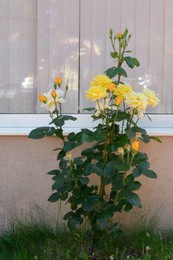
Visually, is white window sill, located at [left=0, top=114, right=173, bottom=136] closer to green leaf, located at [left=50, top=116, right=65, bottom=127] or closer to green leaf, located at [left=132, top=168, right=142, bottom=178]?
green leaf, located at [left=50, top=116, right=65, bottom=127]

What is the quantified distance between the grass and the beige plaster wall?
122mm

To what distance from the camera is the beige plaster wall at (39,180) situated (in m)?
4.10

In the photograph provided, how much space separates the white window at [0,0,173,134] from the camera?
422 cm

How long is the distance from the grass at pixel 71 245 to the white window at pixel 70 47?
0.80 meters

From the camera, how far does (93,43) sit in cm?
426

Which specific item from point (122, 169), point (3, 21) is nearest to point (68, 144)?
point (122, 169)

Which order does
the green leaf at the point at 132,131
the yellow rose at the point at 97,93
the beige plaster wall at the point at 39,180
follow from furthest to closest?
1. the beige plaster wall at the point at 39,180
2. the green leaf at the point at 132,131
3. the yellow rose at the point at 97,93

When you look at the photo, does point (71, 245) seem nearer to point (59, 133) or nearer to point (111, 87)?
point (59, 133)

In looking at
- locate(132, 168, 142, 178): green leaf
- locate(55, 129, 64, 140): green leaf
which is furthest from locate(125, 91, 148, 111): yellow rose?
locate(55, 129, 64, 140): green leaf

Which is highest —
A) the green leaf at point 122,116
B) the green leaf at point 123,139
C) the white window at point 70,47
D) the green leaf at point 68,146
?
the white window at point 70,47

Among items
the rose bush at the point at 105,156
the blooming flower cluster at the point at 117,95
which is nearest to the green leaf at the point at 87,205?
the rose bush at the point at 105,156

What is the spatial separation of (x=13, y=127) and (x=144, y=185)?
1.07 m

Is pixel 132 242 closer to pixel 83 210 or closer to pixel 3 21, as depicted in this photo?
pixel 83 210

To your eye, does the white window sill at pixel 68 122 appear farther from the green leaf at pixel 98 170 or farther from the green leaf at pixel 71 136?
the green leaf at pixel 98 170
